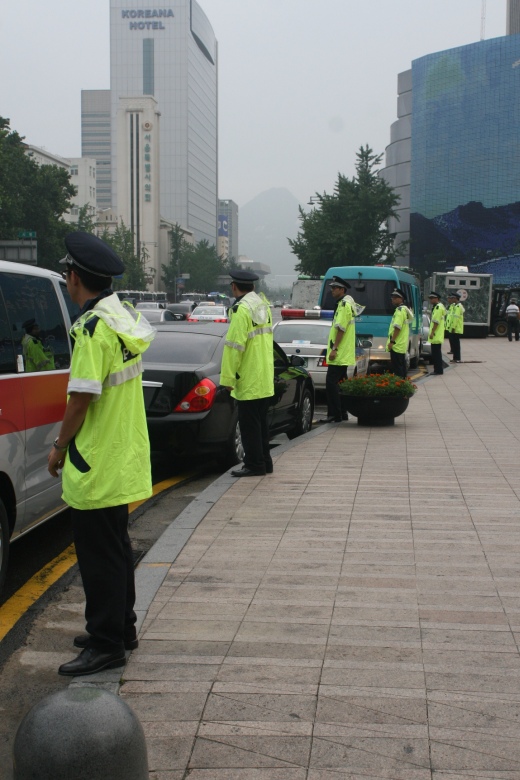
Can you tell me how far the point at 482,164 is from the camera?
107m

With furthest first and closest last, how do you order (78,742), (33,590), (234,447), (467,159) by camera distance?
1. (467,159)
2. (234,447)
3. (33,590)
4. (78,742)

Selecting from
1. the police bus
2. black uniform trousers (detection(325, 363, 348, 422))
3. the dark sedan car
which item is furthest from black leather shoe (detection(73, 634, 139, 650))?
the police bus

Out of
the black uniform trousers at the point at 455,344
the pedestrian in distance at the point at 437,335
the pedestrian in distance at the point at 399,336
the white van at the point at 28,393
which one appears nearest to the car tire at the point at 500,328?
the black uniform trousers at the point at 455,344

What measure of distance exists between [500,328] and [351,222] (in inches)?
560

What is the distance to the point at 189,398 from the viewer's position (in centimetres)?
880

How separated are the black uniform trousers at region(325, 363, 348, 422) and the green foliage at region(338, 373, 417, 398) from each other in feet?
0.93

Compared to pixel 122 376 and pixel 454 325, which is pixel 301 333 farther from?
pixel 122 376

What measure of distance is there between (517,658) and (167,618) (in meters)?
1.69

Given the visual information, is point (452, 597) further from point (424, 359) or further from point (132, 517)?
point (424, 359)

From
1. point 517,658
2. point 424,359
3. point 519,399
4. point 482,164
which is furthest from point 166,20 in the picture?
point 517,658

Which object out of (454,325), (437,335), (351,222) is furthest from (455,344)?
(351,222)

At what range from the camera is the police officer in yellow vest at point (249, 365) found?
8.31 metres

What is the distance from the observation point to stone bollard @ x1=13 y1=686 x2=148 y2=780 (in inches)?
99.2

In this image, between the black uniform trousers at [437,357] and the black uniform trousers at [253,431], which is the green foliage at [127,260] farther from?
the black uniform trousers at [253,431]
